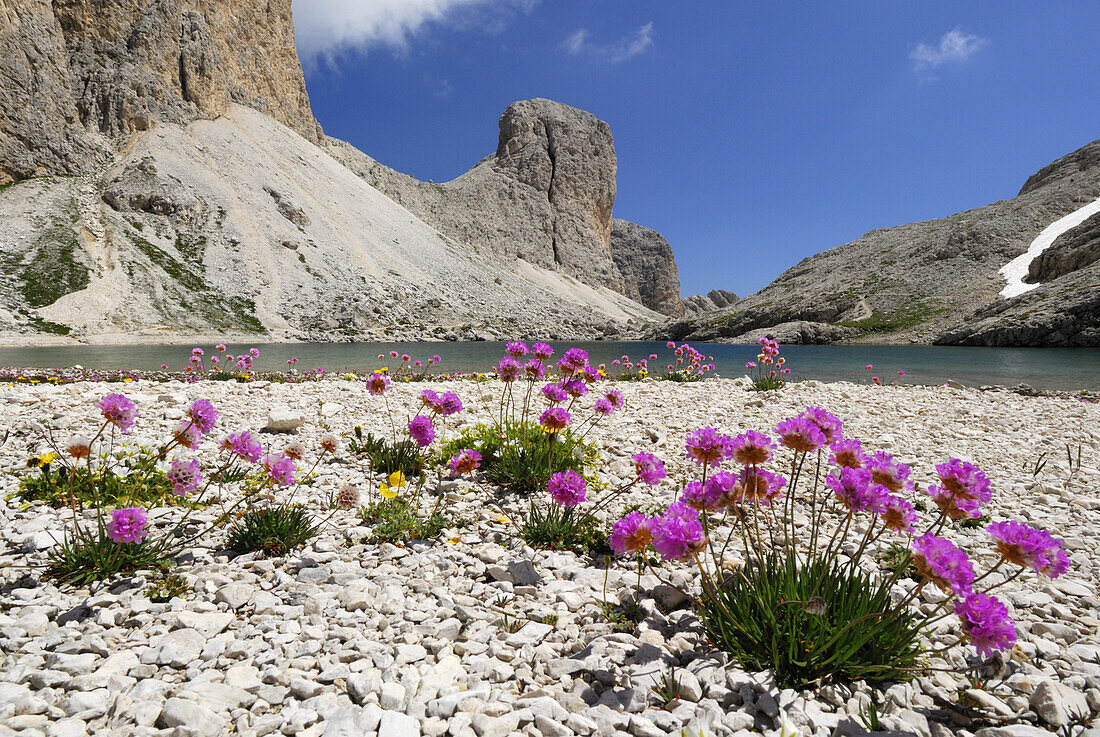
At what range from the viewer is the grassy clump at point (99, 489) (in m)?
4.83

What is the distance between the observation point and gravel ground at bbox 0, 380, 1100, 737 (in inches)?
97.8

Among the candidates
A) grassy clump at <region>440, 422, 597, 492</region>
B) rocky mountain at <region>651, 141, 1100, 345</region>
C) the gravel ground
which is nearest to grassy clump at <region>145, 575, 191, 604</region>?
the gravel ground

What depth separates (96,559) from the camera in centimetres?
367

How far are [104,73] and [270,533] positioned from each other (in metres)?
100

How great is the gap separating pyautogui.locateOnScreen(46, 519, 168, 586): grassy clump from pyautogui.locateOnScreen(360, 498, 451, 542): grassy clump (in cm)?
166

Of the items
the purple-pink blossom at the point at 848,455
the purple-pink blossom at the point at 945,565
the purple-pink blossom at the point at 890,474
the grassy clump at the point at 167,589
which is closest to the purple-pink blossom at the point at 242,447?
the grassy clump at the point at 167,589

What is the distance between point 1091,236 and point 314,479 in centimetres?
10737

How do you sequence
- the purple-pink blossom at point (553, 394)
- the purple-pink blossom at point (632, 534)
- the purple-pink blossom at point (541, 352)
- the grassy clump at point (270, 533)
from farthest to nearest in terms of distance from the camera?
1. the purple-pink blossom at point (541, 352)
2. the purple-pink blossom at point (553, 394)
3. the grassy clump at point (270, 533)
4. the purple-pink blossom at point (632, 534)

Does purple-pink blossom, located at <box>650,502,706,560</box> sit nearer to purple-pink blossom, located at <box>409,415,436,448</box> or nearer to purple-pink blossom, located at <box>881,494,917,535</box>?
purple-pink blossom, located at <box>881,494,917,535</box>

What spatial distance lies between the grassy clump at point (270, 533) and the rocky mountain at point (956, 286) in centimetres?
7658

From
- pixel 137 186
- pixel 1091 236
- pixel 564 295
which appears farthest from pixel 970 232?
pixel 137 186

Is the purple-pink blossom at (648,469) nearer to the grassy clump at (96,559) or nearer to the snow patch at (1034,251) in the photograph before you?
the grassy clump at (96,559)

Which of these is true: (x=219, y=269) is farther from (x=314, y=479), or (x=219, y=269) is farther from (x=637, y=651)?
(x=637, y=651)

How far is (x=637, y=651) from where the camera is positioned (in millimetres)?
3090
